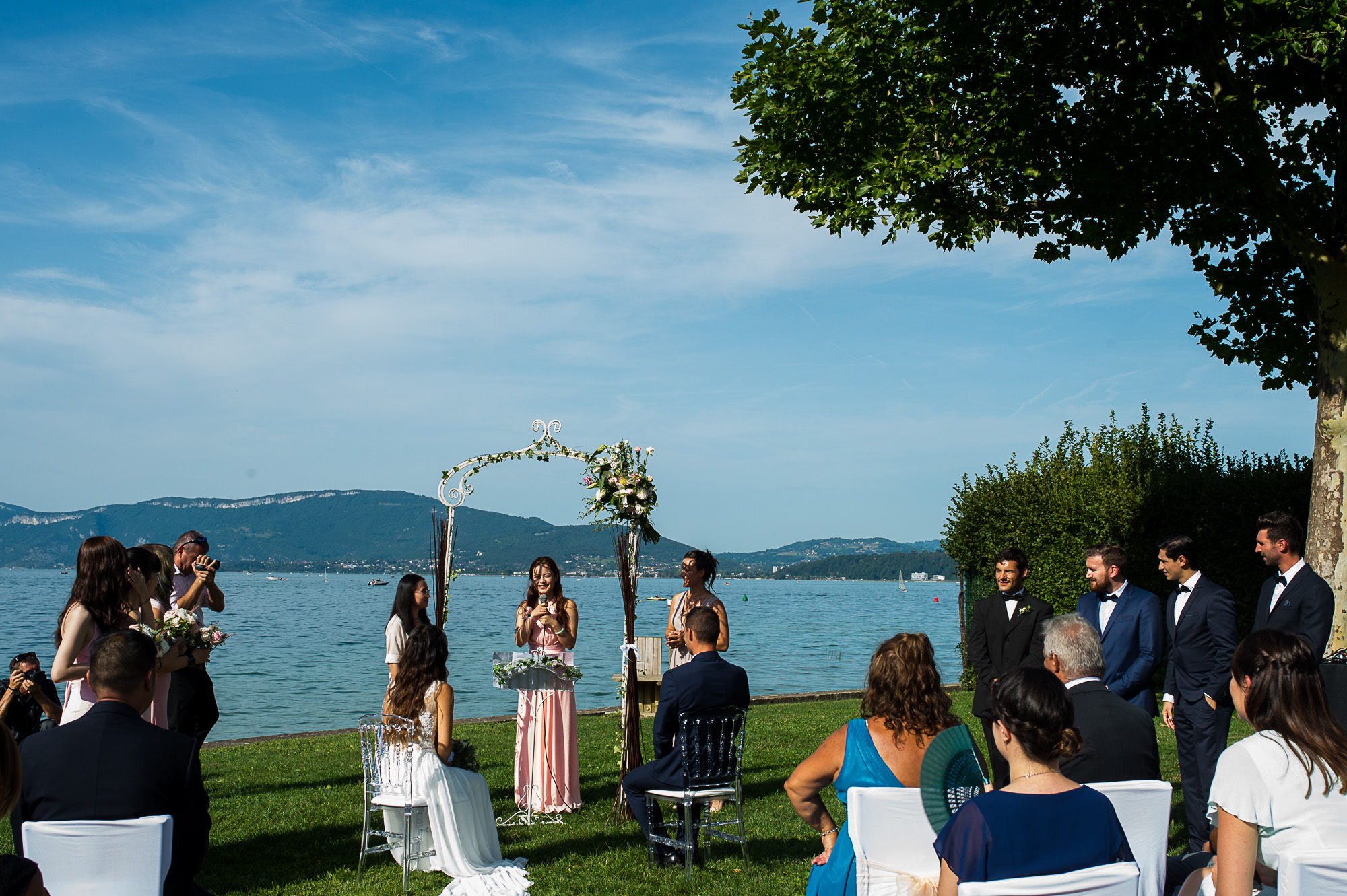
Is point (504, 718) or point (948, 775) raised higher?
point (948, 775)

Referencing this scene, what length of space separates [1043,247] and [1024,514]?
20.6 feet

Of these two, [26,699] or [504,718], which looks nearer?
[26,699]

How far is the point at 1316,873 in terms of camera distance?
9.93ft

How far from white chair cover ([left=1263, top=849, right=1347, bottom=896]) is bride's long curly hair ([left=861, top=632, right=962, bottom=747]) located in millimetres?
1276

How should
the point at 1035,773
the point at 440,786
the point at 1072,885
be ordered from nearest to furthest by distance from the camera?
the point at 1072,885 → the point at 1035,773 → the point at 440,786

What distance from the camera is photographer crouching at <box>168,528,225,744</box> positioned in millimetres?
6969

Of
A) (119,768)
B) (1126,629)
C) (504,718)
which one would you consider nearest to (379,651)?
(504,718)

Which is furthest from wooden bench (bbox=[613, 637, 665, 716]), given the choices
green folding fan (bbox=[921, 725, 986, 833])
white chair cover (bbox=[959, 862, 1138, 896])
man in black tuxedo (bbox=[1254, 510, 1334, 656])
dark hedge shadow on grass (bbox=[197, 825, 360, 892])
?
white chair cover (bbox=[959, 862, 1138, 896])

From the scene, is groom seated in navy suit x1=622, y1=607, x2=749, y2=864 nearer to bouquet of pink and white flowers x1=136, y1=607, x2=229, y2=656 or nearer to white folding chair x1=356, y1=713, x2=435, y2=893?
white folding chair x1=356, y1=713, x2=435, y2=893

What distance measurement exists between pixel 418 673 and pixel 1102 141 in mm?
8190

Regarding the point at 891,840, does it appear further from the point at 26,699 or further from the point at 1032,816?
the point at 26,699

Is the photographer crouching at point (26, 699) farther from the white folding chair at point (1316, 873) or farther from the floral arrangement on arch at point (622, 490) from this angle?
the white folding chair at point (1316, 873)

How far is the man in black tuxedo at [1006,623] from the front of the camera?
744 centimetres

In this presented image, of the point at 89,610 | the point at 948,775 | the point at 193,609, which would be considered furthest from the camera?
the point at 193,609
